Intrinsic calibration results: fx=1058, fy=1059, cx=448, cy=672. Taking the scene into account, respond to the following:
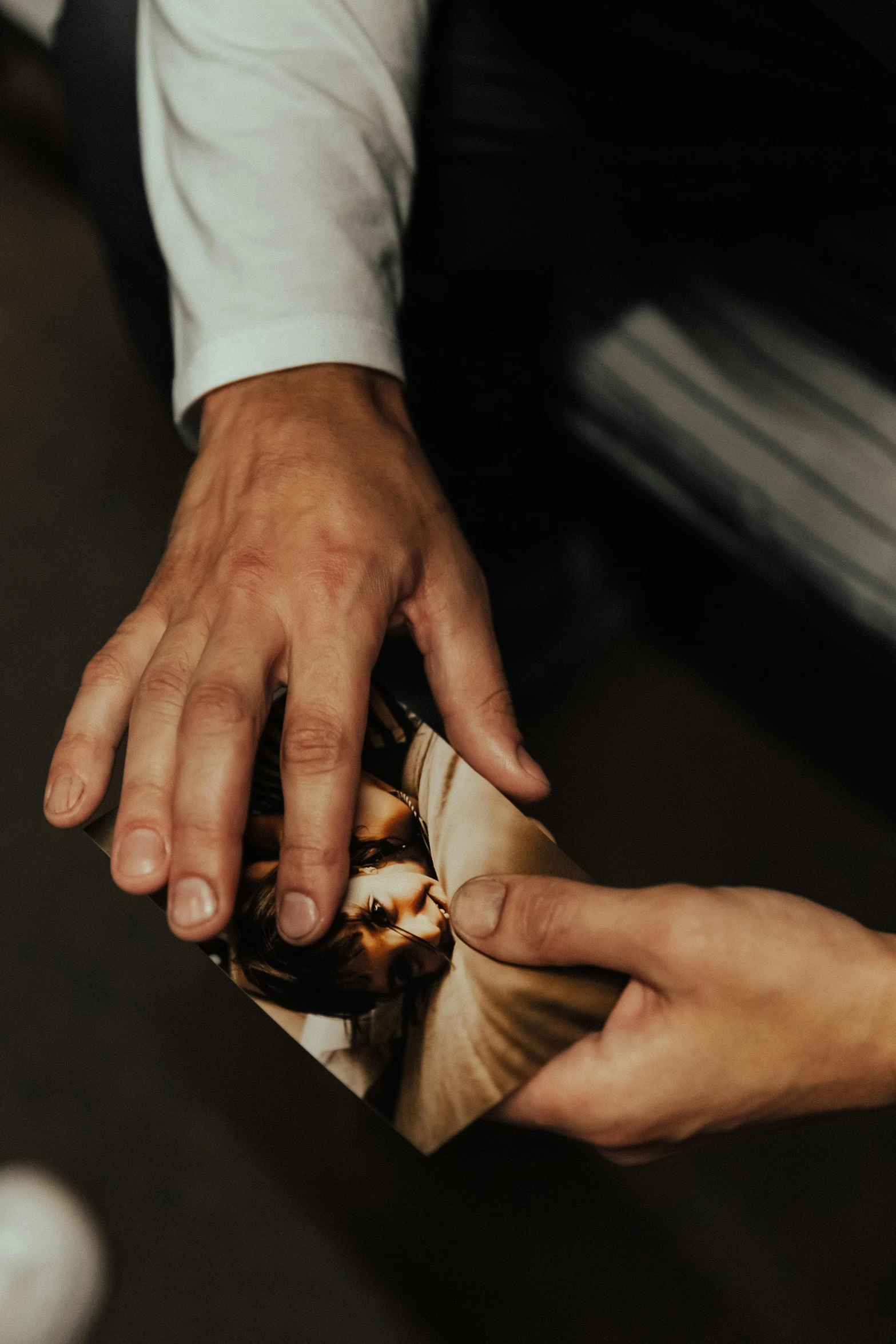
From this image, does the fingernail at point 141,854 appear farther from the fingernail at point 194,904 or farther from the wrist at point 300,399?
the wrist at point 300,399

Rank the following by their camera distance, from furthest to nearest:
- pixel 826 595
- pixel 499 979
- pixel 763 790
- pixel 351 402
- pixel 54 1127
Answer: pixel 763 790
pixel 54 1127
pixel 826 595
pixel 351 402
pixel 499 979

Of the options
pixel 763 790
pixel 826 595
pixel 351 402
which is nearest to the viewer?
pixel 351 402

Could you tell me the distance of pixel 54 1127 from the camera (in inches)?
44.8

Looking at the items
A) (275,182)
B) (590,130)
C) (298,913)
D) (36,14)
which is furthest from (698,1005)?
(36,14)

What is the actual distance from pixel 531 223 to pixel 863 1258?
1.17m

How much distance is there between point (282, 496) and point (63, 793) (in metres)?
0.27

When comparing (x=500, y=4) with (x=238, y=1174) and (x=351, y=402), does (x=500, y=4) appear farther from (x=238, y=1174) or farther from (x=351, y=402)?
(x=238, y=1174)

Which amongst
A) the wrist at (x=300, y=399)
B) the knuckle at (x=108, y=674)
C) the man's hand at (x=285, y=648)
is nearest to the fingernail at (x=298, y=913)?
the man's hand at (x=285, y=648)

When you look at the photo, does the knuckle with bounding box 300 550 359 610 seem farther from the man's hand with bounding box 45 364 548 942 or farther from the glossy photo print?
the glossy photo print

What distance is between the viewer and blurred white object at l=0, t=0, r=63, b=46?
5.10 feet

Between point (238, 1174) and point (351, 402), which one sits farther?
point (238, 1174)

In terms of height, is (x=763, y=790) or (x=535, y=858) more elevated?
(x=535, y=858)

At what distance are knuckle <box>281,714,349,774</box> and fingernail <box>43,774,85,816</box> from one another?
0.16 meters

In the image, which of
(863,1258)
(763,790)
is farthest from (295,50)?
(863,1258)
